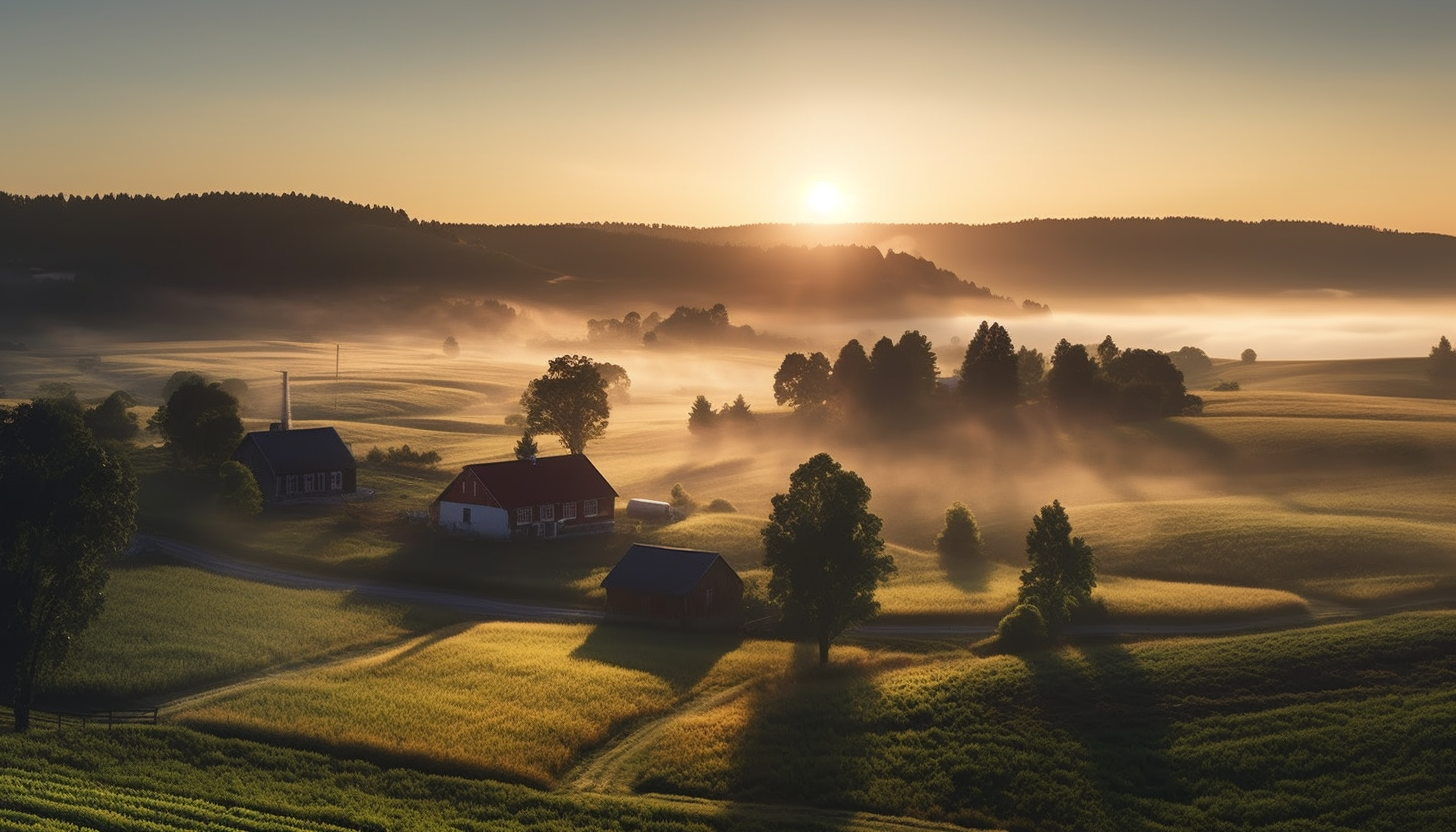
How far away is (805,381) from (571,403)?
34.9 metres

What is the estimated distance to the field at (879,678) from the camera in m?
47.8

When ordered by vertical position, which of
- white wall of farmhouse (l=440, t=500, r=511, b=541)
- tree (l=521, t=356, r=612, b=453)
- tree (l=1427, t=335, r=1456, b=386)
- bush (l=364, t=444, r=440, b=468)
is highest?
tree (l=1427, t=335, r=1456, b=386)

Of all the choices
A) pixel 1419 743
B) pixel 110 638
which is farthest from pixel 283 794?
pixel 1419 743

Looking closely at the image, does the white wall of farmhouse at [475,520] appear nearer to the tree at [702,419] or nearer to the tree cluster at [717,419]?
the tree cluster at [717,419]

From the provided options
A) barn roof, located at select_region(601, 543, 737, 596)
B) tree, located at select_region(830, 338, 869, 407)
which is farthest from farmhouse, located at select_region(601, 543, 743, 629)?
tree, located at select_region(830, 338, 869, 407)

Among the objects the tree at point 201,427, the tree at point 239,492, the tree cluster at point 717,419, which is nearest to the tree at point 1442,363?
the tree cluster at point 717,419

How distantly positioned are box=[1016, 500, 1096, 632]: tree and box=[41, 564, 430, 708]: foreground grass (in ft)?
111

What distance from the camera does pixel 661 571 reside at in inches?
2995

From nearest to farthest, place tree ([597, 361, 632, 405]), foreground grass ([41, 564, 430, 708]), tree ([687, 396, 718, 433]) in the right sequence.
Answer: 1. foreground grass ([41, 564, 430, 708])
2. tree ([687, 396, 718, 433])
3. tree ([597, 361, 632, 405])

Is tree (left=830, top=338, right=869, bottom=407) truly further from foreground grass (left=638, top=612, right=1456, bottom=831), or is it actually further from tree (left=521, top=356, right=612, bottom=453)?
foreground grass (left=638, top=612, right=1456, bottom=831)

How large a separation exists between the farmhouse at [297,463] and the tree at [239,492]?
4.48 metres

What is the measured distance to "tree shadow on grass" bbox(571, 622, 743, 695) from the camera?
208 feet

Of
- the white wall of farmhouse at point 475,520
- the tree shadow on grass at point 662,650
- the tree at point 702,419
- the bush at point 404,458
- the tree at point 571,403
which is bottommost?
the tree shadow on grass at point 662,650

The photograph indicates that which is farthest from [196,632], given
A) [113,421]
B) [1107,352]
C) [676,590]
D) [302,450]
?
[1107,352]
